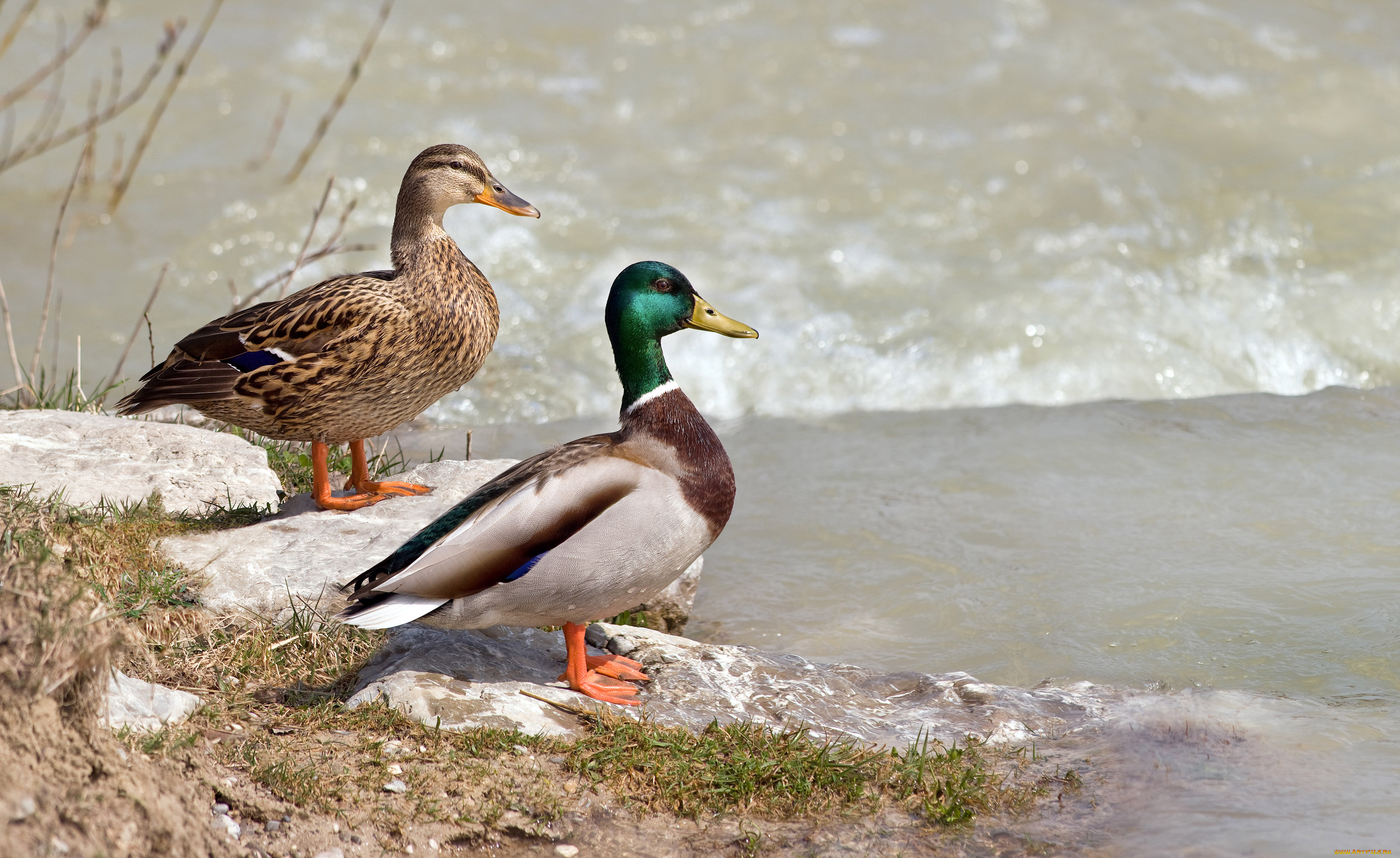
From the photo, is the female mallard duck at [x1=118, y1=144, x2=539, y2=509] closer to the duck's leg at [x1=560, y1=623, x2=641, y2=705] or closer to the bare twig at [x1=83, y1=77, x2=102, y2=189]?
the duck's leg at [x1=560, y1=623, x2=641, y2=705]

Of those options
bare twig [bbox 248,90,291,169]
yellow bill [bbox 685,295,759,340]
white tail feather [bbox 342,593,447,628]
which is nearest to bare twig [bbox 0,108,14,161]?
bare twig [bbox 248,90,291,169]

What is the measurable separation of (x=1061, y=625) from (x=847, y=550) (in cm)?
110

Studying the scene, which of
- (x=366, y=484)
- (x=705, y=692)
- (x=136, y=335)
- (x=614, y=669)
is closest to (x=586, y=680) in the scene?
(x=614, y=669)

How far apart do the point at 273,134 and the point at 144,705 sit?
24.0 feet

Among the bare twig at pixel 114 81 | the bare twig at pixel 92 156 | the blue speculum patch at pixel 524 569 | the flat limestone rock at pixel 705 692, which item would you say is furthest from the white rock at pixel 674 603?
the bare twig at pixel 114 81

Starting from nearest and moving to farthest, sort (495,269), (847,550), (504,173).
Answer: (847,550)
(495,269)
(504,173)

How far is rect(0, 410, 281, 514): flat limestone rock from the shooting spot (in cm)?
463

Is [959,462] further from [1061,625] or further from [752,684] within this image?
[752,684]

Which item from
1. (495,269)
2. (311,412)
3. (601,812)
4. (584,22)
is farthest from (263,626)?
(584,22)

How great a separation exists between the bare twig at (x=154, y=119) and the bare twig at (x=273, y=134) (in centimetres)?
71

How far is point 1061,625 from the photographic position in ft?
16.6

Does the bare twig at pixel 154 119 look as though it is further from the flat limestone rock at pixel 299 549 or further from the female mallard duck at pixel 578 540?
the female mallard duck at pixel 578 540

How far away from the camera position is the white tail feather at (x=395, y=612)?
3508 mm

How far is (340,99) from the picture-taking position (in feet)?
26.8
